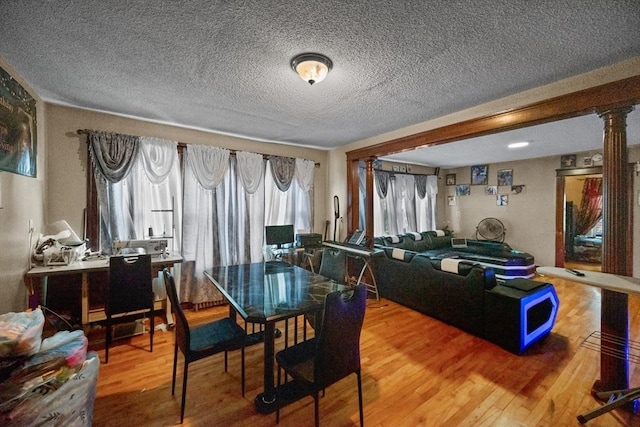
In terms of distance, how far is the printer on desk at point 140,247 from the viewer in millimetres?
2762

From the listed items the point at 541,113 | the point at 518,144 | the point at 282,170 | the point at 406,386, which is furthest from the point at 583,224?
the point at 282,170

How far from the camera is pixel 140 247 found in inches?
111

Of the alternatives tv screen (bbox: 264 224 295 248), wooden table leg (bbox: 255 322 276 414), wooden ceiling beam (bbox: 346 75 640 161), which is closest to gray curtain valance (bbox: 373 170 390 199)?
wooden ceiling beam (bbox: 346 75 640 161)

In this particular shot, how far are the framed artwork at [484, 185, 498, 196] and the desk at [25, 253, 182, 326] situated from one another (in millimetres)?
6654

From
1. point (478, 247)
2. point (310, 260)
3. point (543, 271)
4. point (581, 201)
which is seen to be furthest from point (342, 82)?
point (581, 201)

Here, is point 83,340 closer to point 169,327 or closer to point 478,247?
point 169,327

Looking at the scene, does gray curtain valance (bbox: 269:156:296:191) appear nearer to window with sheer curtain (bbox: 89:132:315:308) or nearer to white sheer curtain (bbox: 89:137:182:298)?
window with sheer curtain (bbox: 89:132:315:308)

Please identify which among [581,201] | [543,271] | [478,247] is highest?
[581,201]

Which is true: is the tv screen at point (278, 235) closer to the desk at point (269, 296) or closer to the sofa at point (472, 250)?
the desk at point (269, 296)

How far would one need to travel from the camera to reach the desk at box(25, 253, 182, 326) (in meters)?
2.25

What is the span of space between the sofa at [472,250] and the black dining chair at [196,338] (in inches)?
127

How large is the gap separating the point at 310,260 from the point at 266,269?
4.22 feet

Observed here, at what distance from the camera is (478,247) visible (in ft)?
19.0

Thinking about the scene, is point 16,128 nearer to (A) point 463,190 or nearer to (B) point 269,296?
(B) point 269,296
